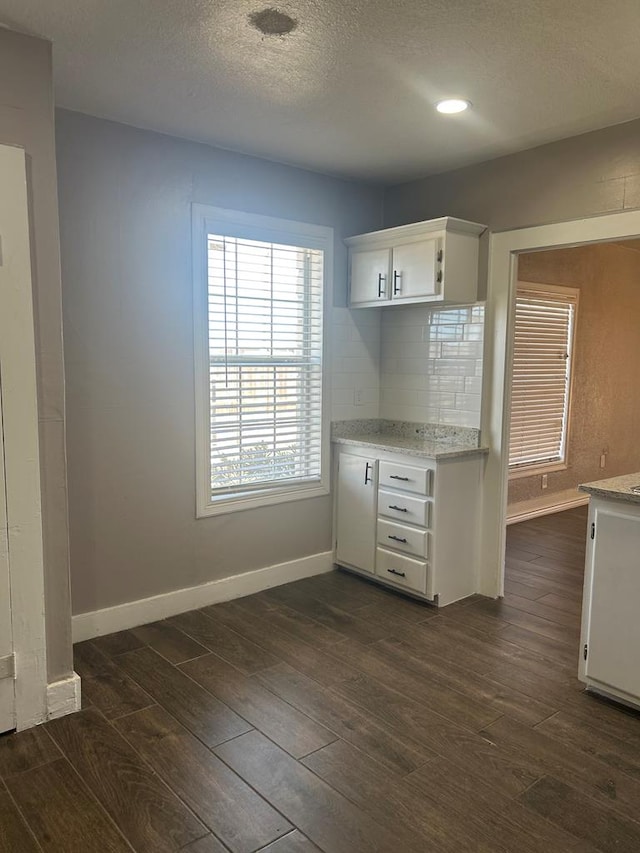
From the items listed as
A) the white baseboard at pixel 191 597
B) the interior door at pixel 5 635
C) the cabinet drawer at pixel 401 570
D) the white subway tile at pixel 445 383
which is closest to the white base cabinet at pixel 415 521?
the cabinet drawer at pixel 401 570

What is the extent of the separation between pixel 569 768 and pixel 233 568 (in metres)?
2.09

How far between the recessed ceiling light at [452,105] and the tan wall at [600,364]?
2.69m

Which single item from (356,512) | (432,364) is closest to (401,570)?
(356,512)

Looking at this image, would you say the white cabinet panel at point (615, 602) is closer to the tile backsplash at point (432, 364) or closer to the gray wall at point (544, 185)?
the tile backsplash at point (432, 364)

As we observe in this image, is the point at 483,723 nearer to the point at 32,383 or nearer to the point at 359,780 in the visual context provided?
the point at 359,780

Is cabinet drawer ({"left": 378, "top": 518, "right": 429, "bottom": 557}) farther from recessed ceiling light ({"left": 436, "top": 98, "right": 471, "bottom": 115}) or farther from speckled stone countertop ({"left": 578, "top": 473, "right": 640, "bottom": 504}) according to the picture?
recessed ceiling light ({"left": 436, "top": 98, "right": 471, "bottom": 115})

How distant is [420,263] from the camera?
145 inches

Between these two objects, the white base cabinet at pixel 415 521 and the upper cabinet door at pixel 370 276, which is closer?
the white base cabinet at pixel 415 521

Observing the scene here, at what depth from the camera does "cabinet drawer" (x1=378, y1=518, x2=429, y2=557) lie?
362 cm

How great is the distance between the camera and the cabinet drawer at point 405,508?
3609mm

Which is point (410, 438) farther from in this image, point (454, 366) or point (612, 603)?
point (612, 603)

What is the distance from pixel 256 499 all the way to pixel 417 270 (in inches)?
65.6

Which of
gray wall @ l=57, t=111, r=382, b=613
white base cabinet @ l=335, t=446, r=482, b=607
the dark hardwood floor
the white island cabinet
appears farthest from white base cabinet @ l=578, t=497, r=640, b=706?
gray wall @ l=57, t=111, r=382, b=613

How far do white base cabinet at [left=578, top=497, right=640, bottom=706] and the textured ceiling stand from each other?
5.71ft
